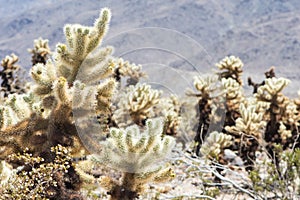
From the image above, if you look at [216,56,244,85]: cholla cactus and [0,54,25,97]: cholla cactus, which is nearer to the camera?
[216,56,244,85]: cholla cactus

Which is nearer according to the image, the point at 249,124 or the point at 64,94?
the point at 64,94

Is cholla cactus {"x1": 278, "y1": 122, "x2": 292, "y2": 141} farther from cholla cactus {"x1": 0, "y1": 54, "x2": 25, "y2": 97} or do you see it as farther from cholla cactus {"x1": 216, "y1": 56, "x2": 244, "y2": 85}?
cholla cactus {"x1": 0, "y1": 54, "x2": 25, "y2": 97}

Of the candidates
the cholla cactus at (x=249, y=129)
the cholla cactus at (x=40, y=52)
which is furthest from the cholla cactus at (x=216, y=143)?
the cholla cactus at (x=40, y=52)

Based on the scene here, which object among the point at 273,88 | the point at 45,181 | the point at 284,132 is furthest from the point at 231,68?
the point at 45,181

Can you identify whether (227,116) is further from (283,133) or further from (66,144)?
(66,144)

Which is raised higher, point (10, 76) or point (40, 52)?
point (40, 52)

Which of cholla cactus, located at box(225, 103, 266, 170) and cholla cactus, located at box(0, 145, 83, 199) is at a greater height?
cholla cactus, located at box(225, 103, 266, 170)

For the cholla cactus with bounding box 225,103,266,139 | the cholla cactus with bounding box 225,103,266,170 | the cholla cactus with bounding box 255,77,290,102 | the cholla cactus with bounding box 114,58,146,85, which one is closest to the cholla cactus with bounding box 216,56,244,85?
the cholla cactus with bounding box 114,58,146,85

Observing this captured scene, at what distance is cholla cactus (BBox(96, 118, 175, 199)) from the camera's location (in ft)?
15.3

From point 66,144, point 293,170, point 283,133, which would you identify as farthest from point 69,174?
point 283,133

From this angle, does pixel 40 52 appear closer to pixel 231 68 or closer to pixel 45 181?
pixel 231 68

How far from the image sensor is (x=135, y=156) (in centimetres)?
475

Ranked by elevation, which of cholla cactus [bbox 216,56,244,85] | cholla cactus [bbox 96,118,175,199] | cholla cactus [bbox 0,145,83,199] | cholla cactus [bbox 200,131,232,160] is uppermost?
cholla cactus [bbox 216,56,244,85]

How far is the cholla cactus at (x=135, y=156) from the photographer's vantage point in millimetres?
4668
